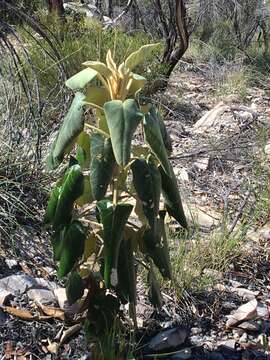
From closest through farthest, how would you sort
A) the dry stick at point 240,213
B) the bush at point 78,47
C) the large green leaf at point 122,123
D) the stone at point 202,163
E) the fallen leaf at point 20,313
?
the large green leaf at point 122,123
the fallen leaf at point 20,313
the dry stick at point 240,213
the stone at point 202,163
the bush at point 78,47

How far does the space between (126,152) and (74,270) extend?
0.53m

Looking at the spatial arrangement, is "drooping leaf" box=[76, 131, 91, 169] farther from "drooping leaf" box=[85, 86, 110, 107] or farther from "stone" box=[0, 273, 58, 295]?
"stone" box=[0, 273, 58, 295]

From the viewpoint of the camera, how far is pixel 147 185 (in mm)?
1812

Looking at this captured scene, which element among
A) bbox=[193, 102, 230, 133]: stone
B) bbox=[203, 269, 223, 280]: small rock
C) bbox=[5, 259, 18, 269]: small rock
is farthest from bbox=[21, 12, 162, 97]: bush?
bbox=[203, 269, 223, 280]: small rock

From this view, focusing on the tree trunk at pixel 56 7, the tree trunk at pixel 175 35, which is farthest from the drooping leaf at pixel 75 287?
the tree trunk at pixel 56 7

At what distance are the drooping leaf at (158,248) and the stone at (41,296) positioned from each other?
2.06 ft

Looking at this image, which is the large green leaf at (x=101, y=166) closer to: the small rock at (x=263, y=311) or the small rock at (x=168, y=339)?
the small rock at (x=168, y=339)

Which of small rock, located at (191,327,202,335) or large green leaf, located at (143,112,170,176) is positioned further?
small rock, located at (191,327,202,335)

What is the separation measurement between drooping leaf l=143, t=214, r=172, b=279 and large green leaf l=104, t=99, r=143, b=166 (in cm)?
33

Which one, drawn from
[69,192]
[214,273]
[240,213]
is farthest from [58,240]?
[240,213]

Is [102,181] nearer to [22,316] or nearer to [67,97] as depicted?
[22,316]

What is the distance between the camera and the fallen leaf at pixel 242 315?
96.9 inches

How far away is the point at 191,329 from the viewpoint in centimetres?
243

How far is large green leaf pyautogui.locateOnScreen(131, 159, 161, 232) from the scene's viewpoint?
71.4 inches
